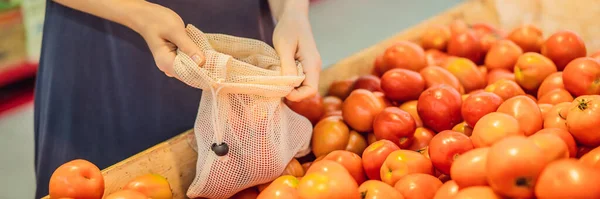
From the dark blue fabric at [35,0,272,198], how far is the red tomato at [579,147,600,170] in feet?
3.25

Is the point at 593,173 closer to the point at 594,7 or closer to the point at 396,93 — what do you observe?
the point at 396,93

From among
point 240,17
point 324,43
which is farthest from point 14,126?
point 240,17

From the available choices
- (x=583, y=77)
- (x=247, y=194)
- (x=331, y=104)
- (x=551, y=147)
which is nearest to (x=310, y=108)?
(x=331, y=104)

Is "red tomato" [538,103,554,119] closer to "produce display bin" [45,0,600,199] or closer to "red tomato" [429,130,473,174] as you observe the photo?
"red tomato" [429,130,473,174]

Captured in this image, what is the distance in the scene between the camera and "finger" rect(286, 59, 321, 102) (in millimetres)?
1337

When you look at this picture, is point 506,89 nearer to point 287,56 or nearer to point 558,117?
point 558,117

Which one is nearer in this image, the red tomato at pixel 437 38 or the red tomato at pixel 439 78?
the red tomato at pixel 439 78

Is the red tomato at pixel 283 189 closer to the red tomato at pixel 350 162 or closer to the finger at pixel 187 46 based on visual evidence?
the red tomato at pixel 350 162

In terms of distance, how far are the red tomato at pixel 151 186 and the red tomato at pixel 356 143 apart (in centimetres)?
46

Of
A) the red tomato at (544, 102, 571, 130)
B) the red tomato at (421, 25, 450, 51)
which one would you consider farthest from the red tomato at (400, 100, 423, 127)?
the red tomato at (421, 25, 450, 51)

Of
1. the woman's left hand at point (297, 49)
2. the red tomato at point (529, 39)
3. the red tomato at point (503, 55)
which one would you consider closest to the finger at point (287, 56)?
the woman's left hand at point (297, 49)

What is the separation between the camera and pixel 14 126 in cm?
326

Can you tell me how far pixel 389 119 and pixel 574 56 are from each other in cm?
55

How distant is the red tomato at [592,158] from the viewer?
1.03m
